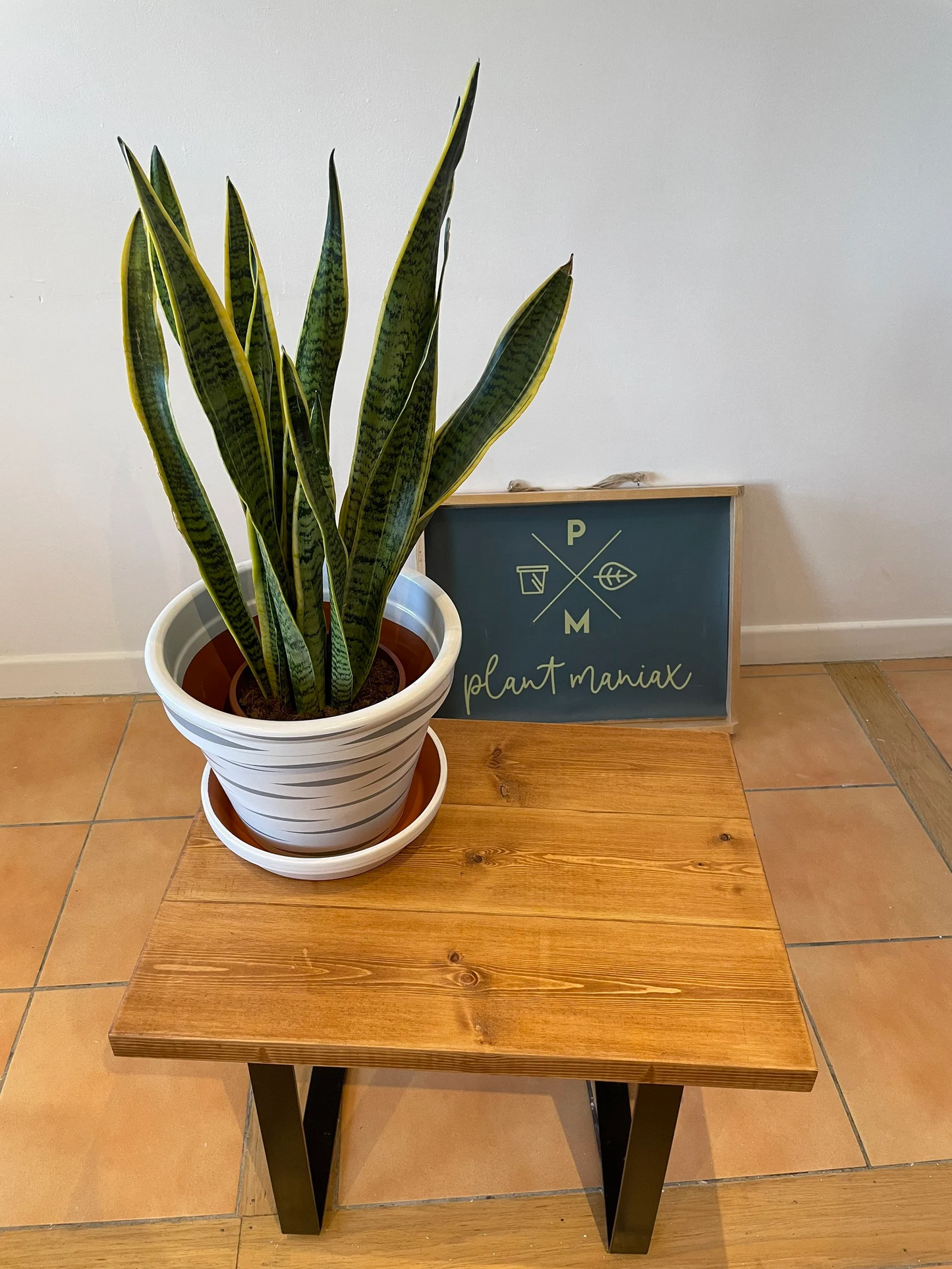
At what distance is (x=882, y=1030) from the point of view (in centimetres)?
124

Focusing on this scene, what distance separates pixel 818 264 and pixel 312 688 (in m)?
1.23

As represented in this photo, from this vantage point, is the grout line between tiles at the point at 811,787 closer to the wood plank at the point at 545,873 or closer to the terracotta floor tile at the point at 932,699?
the terracotta floor tile at the point at 932,699

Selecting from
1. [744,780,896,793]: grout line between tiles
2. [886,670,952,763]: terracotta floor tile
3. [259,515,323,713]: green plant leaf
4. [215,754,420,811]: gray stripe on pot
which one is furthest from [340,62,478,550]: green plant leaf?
[886,670,952,763]: terracotta floor tile

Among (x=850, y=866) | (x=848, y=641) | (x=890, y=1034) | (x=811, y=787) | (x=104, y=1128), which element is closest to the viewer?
(x=104, y=1128)

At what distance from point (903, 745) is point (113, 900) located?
4.90ft

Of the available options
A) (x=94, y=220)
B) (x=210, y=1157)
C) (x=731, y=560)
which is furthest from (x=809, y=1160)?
(x=94, y=220)

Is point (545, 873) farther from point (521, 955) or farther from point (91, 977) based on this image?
point (91, 977)

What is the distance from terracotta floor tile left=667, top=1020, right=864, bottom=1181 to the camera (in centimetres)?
110

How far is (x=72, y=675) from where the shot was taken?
1.83 m

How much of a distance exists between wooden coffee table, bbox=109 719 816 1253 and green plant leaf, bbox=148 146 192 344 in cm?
51

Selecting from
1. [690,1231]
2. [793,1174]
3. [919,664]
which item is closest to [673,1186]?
[690,1231]

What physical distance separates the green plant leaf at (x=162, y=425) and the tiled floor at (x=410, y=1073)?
2.46 ft

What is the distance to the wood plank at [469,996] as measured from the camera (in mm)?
708

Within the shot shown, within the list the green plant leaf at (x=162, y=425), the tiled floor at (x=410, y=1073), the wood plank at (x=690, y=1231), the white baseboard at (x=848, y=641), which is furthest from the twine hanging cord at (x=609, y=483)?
the wood plank at (x=690, y=1231)
